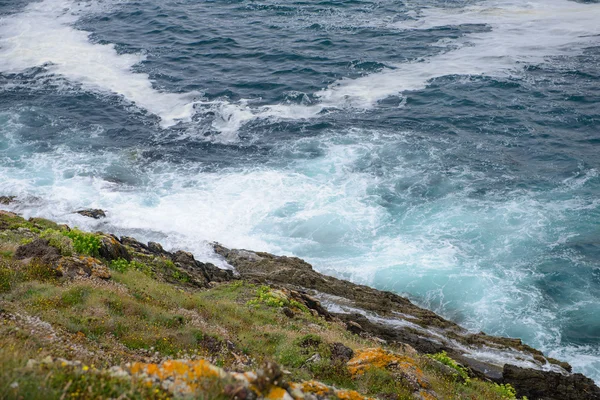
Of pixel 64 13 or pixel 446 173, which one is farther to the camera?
pixel 64 13

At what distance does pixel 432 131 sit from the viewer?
39094 mm

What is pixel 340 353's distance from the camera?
1279 cm

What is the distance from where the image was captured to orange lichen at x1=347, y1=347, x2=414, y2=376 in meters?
12.0

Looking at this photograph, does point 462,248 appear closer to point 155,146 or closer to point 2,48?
point 155,146

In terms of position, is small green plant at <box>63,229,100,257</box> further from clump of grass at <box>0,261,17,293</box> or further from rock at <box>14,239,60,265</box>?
clump of grass at <box>0,261,17,293</box>

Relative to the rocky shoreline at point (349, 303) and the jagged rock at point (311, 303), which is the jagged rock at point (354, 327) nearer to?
the rocky shoreline at point (349, 303)

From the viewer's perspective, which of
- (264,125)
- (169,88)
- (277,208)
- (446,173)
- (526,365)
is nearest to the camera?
(526,365)

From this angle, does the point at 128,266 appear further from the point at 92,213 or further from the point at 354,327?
the point at 92,213

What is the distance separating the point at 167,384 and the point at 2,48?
2354 inches

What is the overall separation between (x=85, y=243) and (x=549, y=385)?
16223 mm

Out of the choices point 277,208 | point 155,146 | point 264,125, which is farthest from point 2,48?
point 277,208

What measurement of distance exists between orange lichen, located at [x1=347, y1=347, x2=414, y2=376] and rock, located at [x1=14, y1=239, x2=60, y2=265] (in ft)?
31.3

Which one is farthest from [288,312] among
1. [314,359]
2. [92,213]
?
[92,213]

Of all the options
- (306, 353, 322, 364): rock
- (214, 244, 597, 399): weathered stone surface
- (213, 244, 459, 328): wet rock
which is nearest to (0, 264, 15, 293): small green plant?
(306, 353, 322, 364): rock
